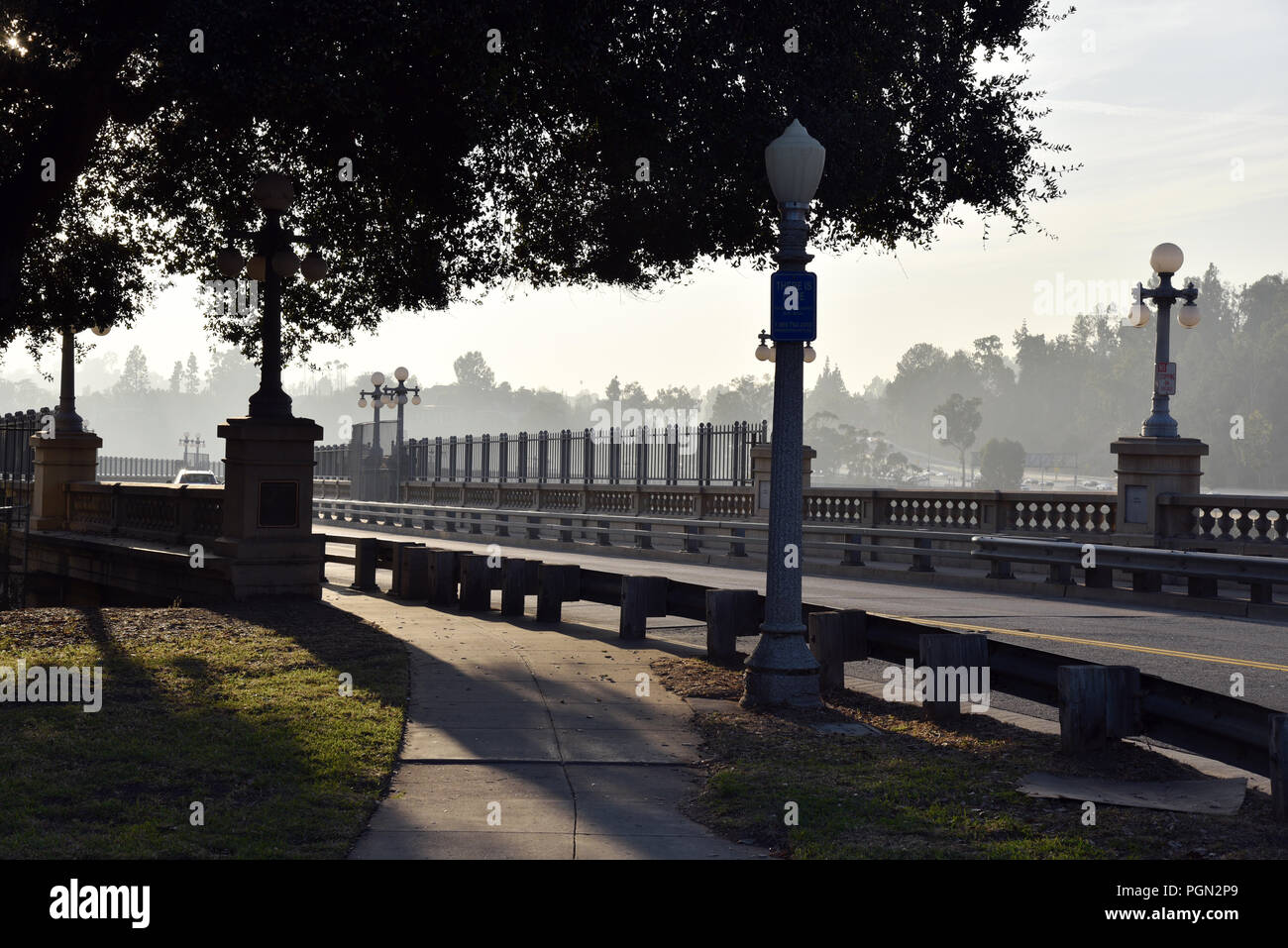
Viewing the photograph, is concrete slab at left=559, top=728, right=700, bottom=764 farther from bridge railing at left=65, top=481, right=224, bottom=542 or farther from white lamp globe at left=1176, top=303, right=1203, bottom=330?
white lamp globe at left=1176, top=303, right=1203, bottom=330

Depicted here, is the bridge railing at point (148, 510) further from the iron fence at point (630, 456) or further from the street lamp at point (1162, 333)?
the street lamp at point (1162, 333)

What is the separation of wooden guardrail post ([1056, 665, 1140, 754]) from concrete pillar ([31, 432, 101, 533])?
67.7ft

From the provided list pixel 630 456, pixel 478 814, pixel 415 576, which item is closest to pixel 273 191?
pixel 415 576

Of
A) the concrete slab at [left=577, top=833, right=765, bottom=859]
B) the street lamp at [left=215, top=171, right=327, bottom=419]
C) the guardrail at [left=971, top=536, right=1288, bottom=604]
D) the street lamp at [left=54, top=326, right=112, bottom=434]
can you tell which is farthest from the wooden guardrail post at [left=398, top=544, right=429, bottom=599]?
the concrete slab at [left=577, top=833, right=765, bottom=859]

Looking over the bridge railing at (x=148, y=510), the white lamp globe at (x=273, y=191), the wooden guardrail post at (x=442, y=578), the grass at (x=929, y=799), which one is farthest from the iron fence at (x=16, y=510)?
the grass at (x=929, y=799)

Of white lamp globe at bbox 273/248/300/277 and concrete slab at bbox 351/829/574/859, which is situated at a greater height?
white lamp globe at bbox 273/248/300/277

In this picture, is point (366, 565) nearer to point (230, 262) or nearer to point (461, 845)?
point (230, 262)

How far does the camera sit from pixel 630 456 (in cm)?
3803

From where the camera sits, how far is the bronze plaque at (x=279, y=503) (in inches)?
610

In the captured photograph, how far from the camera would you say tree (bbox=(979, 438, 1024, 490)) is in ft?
503

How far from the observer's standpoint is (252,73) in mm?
11055

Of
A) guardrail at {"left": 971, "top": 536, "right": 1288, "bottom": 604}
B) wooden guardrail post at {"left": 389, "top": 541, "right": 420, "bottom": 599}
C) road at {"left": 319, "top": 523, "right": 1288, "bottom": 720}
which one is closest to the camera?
road at {"left": 319, "top": 523, "right": 1288, "bottom": 720}
